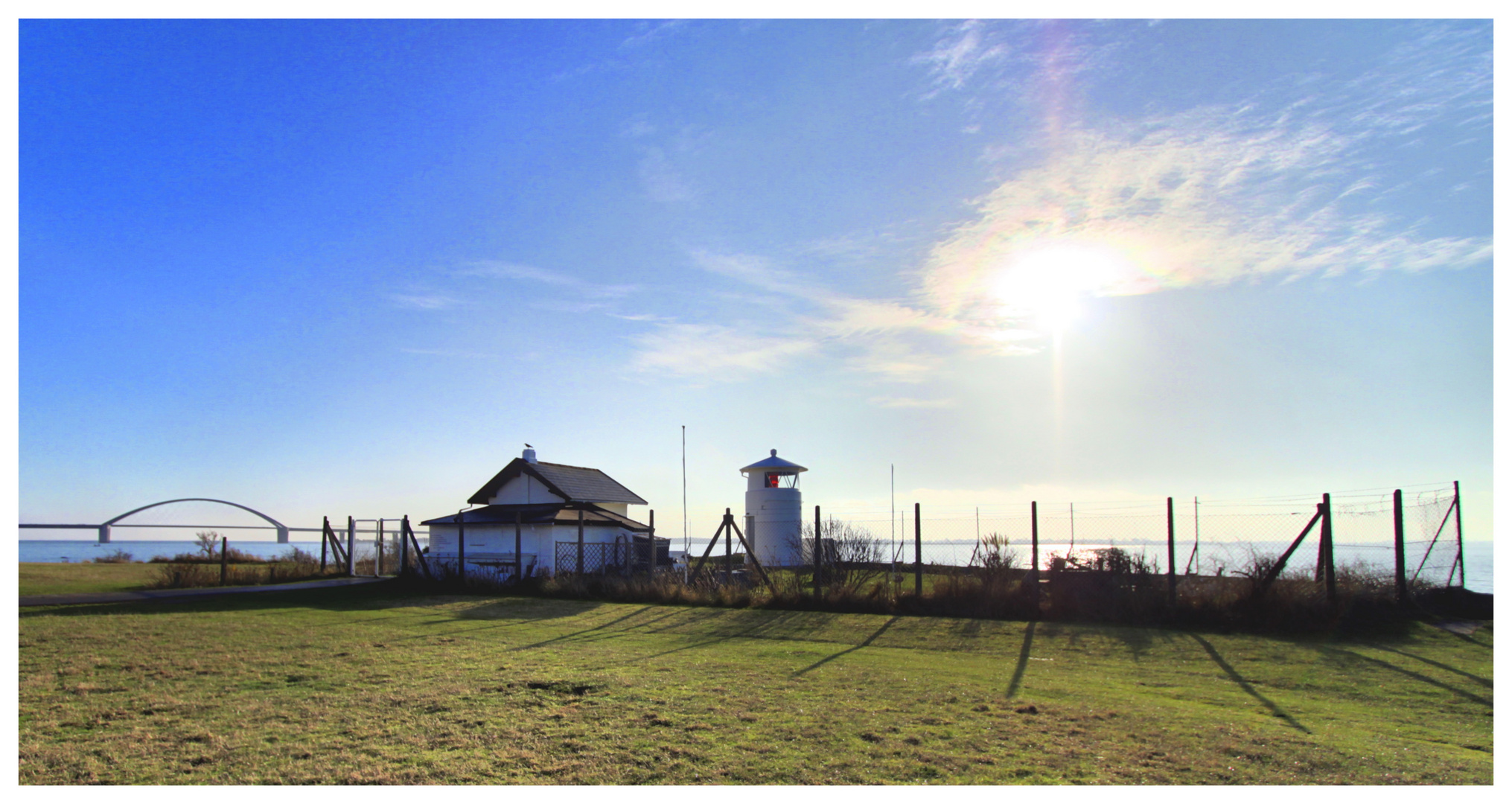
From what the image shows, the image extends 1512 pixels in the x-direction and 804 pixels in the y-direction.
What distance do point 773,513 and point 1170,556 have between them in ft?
54.8

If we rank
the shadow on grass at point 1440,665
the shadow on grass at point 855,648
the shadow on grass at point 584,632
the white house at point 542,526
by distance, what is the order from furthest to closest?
the white house at point 542,526
the shadow on grass at point 584,632
the shadow on grass at point 855,648
the shadow on grass at point 1440,665

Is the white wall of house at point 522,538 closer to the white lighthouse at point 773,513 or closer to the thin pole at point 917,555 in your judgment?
the white lighthouse at point 773,513

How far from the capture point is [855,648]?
11.2m

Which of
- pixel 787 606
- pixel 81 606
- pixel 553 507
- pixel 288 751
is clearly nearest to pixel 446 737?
pixel 288 751

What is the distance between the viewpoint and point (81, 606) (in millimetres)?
15516

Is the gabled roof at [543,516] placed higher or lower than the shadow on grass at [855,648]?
higher

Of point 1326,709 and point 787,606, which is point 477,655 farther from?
point 1326,709

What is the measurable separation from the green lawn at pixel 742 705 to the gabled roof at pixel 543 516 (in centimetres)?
1077

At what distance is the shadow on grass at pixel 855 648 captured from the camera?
30.3 feet

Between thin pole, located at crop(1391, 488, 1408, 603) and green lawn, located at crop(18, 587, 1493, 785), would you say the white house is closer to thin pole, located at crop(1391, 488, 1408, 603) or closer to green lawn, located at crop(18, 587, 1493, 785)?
green lawn, located at crop(18, 587, 1493, 785)

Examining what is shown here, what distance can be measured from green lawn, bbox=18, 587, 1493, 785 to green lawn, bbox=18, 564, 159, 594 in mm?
8109

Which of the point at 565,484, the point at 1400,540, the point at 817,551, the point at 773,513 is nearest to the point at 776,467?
the point at 773,513

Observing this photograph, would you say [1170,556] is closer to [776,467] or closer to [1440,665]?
[1440,665]

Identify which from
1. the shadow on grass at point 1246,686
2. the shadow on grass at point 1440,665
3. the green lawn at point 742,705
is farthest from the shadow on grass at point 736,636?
the shadow on grass at point 1440,665
